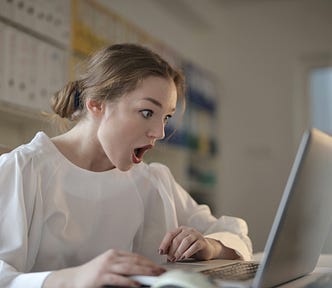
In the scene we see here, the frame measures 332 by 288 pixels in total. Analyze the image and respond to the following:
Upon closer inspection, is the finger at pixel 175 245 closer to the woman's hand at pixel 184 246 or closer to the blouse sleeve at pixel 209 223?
the woman's hand at pixel 184 246

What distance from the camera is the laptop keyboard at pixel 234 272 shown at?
3.27 ft

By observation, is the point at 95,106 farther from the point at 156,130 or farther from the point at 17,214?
the point at 17,214

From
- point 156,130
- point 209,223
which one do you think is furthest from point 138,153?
point 209,223

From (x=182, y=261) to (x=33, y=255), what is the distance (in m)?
0.33

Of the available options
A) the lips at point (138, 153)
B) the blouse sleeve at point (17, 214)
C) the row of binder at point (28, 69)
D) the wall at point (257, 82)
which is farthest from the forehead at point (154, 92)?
the wall at point (257, 82)

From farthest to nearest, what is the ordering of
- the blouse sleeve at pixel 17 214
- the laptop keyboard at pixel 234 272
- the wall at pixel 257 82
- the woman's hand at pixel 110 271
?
the wall at pixel 257 82 < the blouse sleeve at pixel 17 214 < the laptop keyboard at pixel 234 272 < the woman's hand at pixel 110 271

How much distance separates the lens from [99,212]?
138cm

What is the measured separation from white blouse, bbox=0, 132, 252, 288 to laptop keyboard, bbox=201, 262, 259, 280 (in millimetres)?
233

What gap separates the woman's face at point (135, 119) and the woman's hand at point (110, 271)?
0.47 metres

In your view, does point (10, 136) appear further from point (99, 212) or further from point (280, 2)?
point (280, 2)

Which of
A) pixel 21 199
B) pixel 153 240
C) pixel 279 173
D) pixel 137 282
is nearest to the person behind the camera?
pixel 137 282

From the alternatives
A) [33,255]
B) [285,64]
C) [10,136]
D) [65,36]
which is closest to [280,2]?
[285,64]

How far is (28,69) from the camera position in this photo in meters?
2.69

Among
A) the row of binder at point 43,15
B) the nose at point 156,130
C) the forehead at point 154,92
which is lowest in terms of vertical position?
the nose at point 156,130
